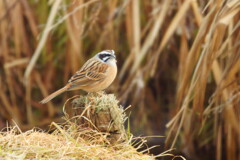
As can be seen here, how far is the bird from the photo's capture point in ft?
11.1

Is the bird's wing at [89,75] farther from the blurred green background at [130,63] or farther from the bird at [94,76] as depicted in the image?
the blurred green background at [130,63]

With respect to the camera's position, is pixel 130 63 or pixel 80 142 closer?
pixel 80 142

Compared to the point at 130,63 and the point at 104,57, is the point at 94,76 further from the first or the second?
the point at 130,63

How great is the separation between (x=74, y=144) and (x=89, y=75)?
1.02 metres

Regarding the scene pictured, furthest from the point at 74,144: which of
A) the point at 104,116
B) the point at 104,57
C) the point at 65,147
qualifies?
the point at 104,57

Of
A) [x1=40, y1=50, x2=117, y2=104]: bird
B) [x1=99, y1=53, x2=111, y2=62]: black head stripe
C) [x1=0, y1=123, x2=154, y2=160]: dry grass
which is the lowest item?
[x1=0, y1=123, x2=154, y2=160]: dry grass

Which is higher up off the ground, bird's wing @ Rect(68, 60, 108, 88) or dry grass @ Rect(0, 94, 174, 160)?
bird's wing @ Rect(68, 60, 108, 88)

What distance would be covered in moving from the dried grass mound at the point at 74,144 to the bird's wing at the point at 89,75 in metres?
0.59

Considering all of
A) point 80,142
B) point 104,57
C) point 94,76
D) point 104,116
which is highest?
point 104,57

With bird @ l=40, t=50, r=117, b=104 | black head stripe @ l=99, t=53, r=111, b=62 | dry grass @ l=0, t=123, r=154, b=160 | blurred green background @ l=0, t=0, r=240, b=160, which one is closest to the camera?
dry grass @ l=0, t=123, r=154, b=160

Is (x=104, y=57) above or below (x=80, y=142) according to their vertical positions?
above

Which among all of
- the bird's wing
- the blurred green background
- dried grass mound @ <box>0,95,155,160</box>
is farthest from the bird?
the blurred green background

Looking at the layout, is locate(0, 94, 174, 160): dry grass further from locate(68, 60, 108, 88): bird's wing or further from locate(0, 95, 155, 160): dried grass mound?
locate(68, 60, 108, 88): bird's wing

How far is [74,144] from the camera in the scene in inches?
97.0
